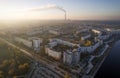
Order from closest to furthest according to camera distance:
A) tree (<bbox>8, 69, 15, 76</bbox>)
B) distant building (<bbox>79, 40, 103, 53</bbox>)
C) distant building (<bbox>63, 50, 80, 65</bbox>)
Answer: tree (<bbox>8, 69, 15, 76</bbox>) → distant building (<bbox>63, 50, 80, 65</bbox>) → distant building (<bbox>79, 40, 103, 53</bbox>)

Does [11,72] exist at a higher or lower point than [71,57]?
lower

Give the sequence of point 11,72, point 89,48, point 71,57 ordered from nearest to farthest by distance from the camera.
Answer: point 11,72, point 71,57, point 89,48

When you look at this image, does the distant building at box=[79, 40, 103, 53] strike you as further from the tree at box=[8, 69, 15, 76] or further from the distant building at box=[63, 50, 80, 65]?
the tree at box=[8, 69, 15, 76]

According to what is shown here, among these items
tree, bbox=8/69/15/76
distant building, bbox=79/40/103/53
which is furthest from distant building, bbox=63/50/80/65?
tree, bbox=8/69/15/76

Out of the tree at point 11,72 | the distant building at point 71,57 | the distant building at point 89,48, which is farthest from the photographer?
the distant building at point 89,48

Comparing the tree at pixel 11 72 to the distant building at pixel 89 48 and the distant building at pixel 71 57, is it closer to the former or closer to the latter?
the distant building at pixel 71 57

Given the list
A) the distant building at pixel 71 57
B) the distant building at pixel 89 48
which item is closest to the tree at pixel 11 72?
the distant building at pixel 71 57

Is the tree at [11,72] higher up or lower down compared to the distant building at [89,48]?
lower down

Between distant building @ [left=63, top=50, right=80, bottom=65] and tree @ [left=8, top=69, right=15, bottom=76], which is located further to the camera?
distant building @ [left=63, top=50, right=80, bottom=65]

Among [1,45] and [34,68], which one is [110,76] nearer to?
[34,68]

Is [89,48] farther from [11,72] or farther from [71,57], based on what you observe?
[11,72]

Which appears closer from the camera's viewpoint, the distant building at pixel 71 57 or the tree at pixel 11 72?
the tree at pixel 11 72

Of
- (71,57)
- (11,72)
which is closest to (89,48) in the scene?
(71,57)
